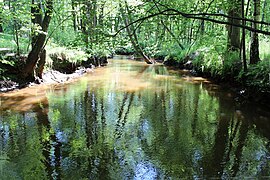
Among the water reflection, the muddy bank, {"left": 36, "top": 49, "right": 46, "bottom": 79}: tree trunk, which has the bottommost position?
the water reflection

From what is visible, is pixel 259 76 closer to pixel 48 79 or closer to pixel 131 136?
pixel 131 136

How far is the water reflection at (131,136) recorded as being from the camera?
483cm

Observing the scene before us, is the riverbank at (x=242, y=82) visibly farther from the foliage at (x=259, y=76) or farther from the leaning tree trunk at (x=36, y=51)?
the leaning tree trunk at (x=36, y=51)

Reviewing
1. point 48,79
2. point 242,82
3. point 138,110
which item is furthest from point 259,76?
point 48,79

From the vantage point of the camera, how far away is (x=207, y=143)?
19.9ft

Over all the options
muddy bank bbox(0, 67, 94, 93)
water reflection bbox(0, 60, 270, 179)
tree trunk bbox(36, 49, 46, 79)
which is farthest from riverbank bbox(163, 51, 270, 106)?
tree trunk bbox(36, 49, 46, 79)

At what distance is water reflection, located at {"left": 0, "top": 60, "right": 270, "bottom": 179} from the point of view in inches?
190

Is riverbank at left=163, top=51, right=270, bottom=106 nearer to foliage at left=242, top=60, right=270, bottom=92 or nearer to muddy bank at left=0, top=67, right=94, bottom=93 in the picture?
foliage at left=242, top=60, right=270, bottom=92

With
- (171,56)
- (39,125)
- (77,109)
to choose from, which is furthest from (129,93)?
(171,56)

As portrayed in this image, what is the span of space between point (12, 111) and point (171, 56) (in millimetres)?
18016

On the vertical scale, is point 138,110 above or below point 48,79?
below

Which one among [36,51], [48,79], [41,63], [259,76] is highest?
[36,51]

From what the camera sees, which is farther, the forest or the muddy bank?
the muddy bank

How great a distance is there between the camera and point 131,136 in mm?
6473
